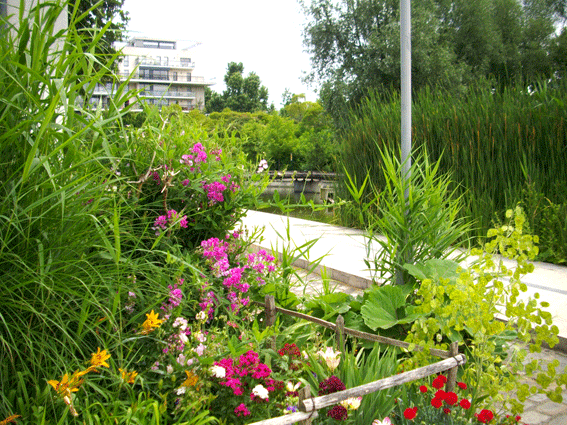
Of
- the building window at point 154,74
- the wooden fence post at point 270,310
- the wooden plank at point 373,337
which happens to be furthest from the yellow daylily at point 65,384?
the building window at point 154,74

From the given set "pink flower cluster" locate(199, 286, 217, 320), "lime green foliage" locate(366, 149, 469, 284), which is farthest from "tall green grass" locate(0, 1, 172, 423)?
"lime green foliage" locate(366, 149, 469, 284)

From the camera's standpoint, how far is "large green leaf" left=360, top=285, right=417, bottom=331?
9.77 feet

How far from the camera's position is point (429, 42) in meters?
17.6

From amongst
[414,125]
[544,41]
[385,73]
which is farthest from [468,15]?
[414,125]

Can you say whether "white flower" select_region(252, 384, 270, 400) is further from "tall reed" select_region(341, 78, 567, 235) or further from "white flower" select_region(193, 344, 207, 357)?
"tall reed" select_region(341, 78, 567, 235)

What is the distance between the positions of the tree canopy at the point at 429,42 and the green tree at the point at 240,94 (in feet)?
180

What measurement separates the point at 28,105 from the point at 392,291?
2.33m

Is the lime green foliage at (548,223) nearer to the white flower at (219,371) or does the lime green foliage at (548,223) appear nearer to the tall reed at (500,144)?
the tall reed at (500,144)

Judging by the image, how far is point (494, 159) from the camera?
7539mm

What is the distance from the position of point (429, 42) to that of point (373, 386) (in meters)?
17.9

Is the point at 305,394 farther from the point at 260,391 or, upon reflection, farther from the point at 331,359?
the point at 331,359

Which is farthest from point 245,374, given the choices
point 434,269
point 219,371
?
point 434,269

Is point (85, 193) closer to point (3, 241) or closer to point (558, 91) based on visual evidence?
point (3, 241)

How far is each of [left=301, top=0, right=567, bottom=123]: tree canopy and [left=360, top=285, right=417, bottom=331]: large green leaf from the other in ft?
51.7
